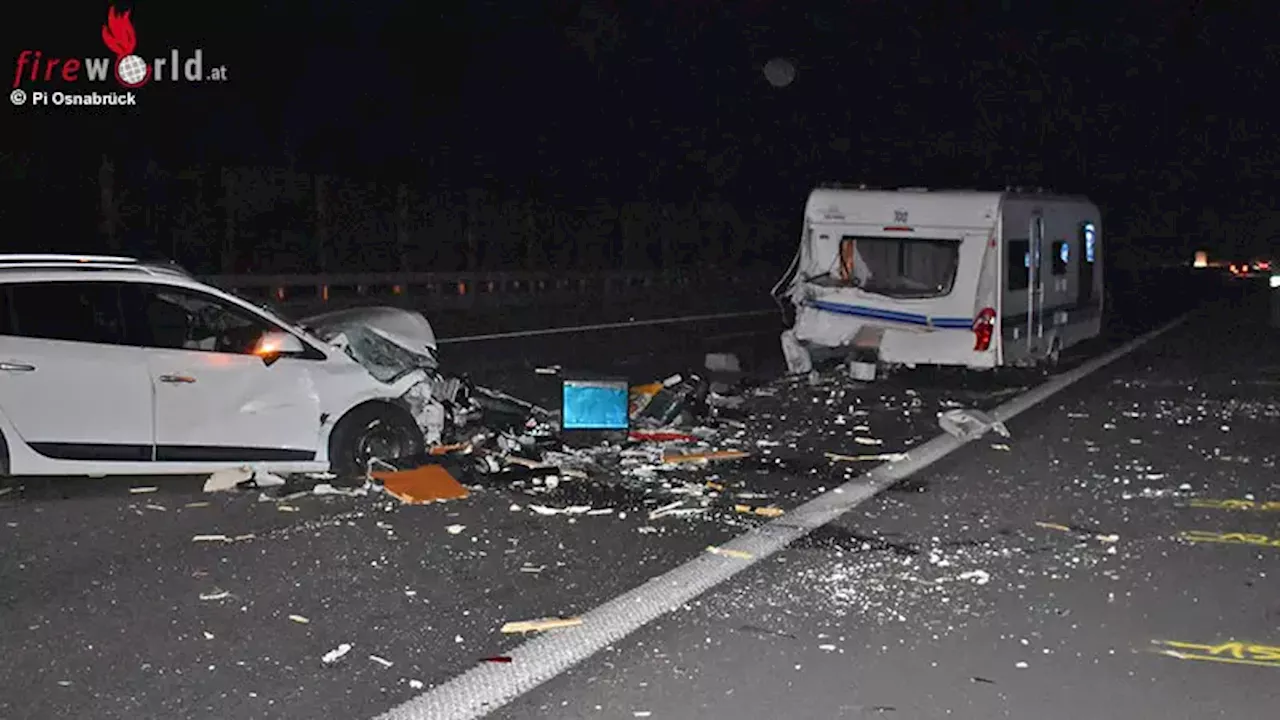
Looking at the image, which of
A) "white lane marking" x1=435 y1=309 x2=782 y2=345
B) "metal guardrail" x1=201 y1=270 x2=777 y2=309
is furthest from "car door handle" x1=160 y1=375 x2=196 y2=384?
"metal guardrail" x1=201 y1=270 x2=777 y2=309

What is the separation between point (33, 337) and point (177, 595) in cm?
298

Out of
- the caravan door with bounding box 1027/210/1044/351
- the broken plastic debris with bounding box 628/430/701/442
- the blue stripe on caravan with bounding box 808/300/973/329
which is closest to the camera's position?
the broken plastic debris with bounding box 628/430/701/442

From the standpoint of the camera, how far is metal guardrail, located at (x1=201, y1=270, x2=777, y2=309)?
2923 cm

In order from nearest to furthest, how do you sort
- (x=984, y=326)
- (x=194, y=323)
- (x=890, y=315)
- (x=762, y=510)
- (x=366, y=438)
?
(x=762, y=510)
(x=194, y=323)
(x=366, y=438)
(x=984, y=326)
(x=890, y=315)

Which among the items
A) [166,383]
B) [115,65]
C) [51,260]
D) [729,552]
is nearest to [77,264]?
[51,260]

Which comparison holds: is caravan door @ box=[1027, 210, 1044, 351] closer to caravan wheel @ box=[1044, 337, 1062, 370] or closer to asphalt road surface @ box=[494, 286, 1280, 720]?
caravan wheel @ box=[1044, 337, 1062, 370]

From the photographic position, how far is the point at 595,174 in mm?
64875

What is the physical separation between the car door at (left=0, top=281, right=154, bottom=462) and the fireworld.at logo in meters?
26.0

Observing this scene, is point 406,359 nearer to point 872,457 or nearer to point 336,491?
point 336,491

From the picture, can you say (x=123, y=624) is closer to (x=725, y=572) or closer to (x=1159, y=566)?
(x=725, y=572)

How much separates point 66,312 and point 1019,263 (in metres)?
12.0

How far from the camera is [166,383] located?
9367mm

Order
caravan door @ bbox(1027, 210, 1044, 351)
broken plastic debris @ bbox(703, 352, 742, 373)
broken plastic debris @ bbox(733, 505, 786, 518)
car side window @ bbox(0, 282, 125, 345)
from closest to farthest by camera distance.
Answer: car side window @ bbox(0, 282, 125, 345) < broken plastic debris @ bbox(733, 505, 786, 518) < caravan door @ bbox(1027, 210, 1044, 351) < broken plastic debris @ bbox(703, 352, 742, 373)

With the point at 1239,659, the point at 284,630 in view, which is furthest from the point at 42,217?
the point at 1239,659
